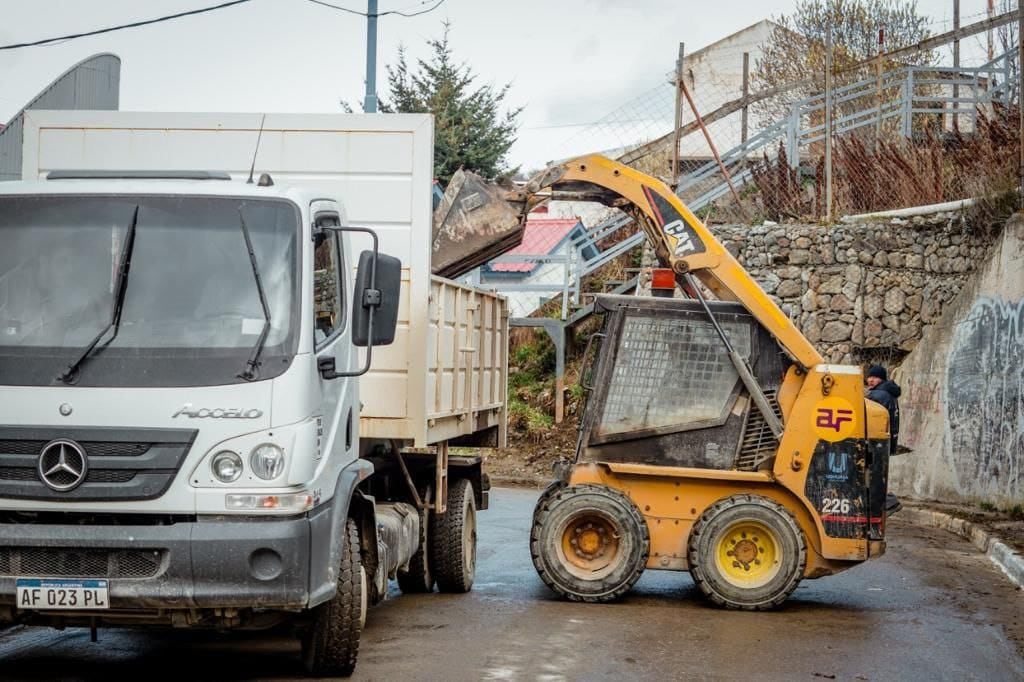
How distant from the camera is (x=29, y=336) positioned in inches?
270

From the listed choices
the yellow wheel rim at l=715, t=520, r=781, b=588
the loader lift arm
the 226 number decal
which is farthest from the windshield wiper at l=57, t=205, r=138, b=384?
the 226 number decal

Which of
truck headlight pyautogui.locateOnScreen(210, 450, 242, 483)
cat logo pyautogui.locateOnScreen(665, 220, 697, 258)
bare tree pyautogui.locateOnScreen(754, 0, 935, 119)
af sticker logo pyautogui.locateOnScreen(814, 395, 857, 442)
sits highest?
bare tree pyautogui.locateOnScreen(754, 0, 935, 119)

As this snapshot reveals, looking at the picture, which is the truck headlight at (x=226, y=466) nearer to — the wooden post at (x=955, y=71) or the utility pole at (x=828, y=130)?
the utility pole at (x=828, y=130)

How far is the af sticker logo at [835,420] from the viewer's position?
1074 centimetres

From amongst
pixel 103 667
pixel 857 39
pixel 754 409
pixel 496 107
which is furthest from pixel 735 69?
pixel 103 667

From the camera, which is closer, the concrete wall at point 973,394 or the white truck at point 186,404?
the white truck at point 186,404

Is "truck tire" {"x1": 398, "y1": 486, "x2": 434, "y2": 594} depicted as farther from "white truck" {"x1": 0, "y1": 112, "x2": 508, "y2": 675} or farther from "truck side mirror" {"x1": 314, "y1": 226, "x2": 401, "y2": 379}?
"truck side mirror" {"x1": 314, "y1": 226, "x2": 401, "y2": 379}

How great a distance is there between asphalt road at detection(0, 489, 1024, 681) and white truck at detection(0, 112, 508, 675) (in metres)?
0.88

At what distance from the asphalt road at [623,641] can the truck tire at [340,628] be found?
8.3 inches

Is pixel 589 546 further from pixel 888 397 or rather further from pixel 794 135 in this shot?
pixel 794 135

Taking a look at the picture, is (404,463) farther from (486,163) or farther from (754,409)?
(486,163)

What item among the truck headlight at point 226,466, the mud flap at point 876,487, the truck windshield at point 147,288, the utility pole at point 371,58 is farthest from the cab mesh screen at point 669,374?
the utility pole at point 371,58

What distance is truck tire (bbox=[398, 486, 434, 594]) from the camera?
1077 centimetres

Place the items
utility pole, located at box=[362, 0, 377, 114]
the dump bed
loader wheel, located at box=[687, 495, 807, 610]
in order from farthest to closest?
utility pole, located at box=[362, 0, 377, 114] → loader wheel, located at box=[687, 495, 807, 610] → the dump bed
